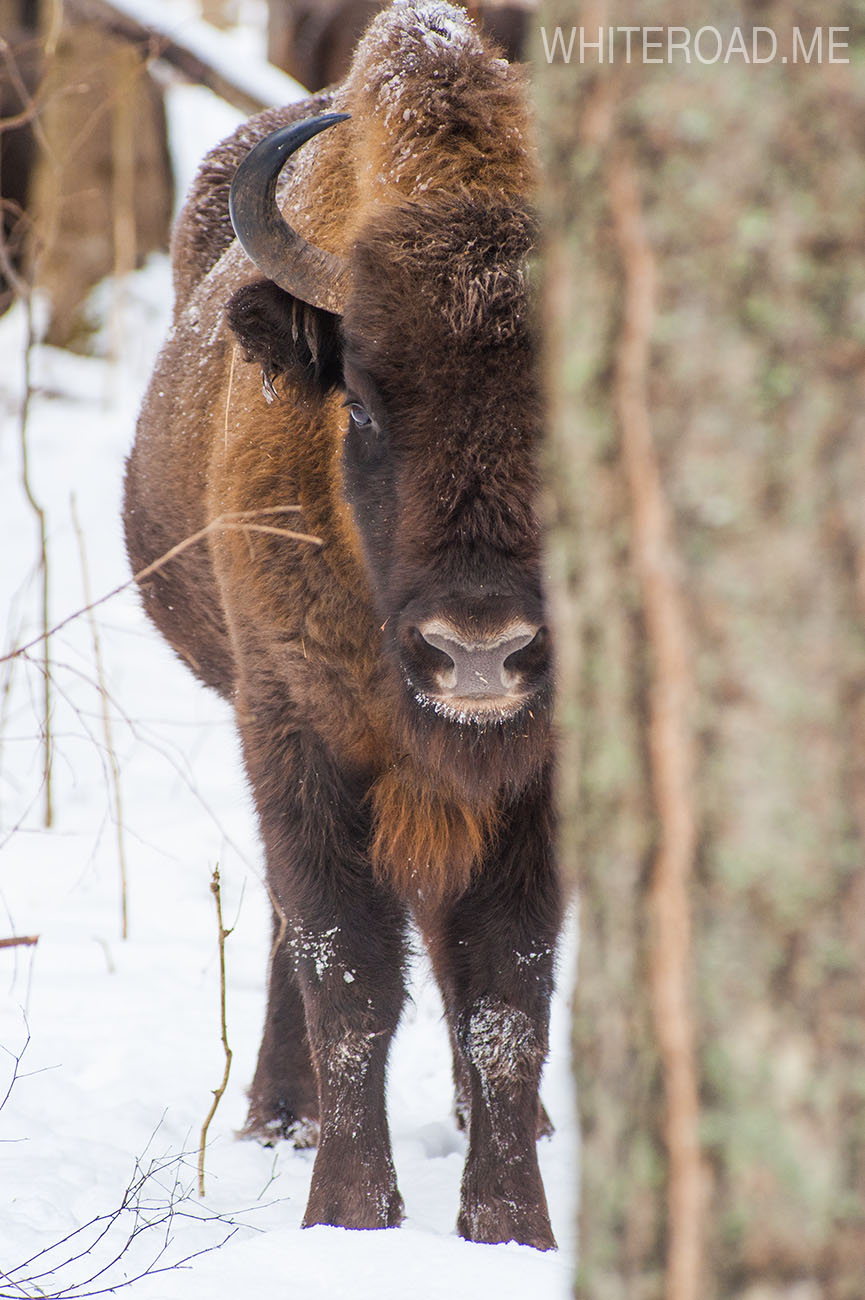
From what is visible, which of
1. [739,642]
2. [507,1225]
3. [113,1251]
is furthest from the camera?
[507,1225]

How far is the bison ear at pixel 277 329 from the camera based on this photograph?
3605 millimetres

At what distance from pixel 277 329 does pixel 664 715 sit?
261 cm

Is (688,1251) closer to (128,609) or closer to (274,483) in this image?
(274,483)

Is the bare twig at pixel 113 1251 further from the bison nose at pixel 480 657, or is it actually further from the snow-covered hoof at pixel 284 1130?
the bison nose at pixel 480 657

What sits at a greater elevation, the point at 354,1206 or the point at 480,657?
the point at 480,657

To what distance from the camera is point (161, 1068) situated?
426cm

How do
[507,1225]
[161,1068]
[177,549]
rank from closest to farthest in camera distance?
1. [177,549]
2. [507,1225]
3. [161,1068]

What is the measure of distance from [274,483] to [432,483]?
0.72m

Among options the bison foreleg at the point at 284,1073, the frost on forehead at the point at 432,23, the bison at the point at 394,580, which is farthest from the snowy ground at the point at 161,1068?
the frost on forehead at the point at 432,23

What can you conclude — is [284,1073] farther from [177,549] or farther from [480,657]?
[177,549]

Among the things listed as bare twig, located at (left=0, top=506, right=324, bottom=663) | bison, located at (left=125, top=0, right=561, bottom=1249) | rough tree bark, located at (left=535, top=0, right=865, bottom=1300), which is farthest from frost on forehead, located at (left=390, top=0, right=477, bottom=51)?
rough tree bark, located at (left=535, top=0, right=865, bottom=1300)

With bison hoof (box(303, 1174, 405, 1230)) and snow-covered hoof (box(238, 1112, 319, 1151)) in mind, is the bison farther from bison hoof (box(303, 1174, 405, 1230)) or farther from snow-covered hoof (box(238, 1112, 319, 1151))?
snow-covered hoof (box(238, 1112, 319, 1151))

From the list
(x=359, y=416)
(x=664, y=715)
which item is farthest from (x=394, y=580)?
(x=664, y=715)

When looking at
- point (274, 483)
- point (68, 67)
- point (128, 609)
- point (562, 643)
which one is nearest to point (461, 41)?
point (274, 483)
